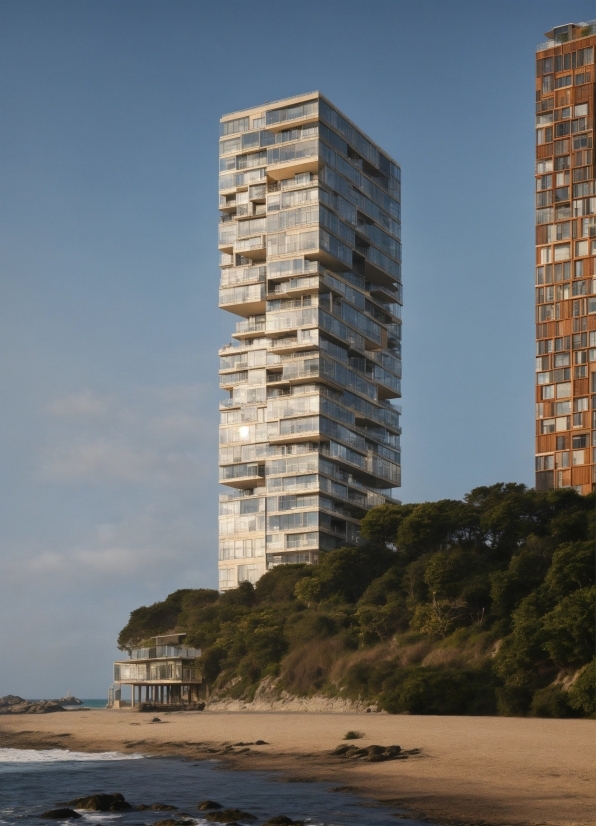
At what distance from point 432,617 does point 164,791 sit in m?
47.7

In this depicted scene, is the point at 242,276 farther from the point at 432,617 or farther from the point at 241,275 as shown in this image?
the point at 432,617

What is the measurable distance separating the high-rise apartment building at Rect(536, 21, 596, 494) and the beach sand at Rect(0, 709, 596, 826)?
178 feet

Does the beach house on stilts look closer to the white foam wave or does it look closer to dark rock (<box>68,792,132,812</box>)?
the white foam wave

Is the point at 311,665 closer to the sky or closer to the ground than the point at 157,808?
closer to the sky

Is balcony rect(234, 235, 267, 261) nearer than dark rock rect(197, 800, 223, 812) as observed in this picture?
No

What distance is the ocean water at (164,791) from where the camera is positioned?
3638 centimetres

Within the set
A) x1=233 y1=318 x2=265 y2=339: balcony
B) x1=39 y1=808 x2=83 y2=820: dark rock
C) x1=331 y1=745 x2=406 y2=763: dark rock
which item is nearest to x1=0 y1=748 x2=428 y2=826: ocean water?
x1=39 y1=808 x2=83 y2=820: dark rock

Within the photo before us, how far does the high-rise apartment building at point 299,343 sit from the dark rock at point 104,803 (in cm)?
8450

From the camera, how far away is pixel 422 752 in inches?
1887

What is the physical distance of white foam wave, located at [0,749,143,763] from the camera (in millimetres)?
56316

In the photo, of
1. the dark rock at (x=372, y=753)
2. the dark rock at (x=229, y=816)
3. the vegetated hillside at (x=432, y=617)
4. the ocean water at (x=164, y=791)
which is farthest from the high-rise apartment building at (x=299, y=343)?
the dark rock at (x=229, y=816)

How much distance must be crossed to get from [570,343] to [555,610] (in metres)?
55.7

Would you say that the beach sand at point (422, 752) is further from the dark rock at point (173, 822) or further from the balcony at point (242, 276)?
the balcony at point (242, 276)

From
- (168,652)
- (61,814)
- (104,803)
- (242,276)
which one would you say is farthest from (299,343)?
(61,814)
